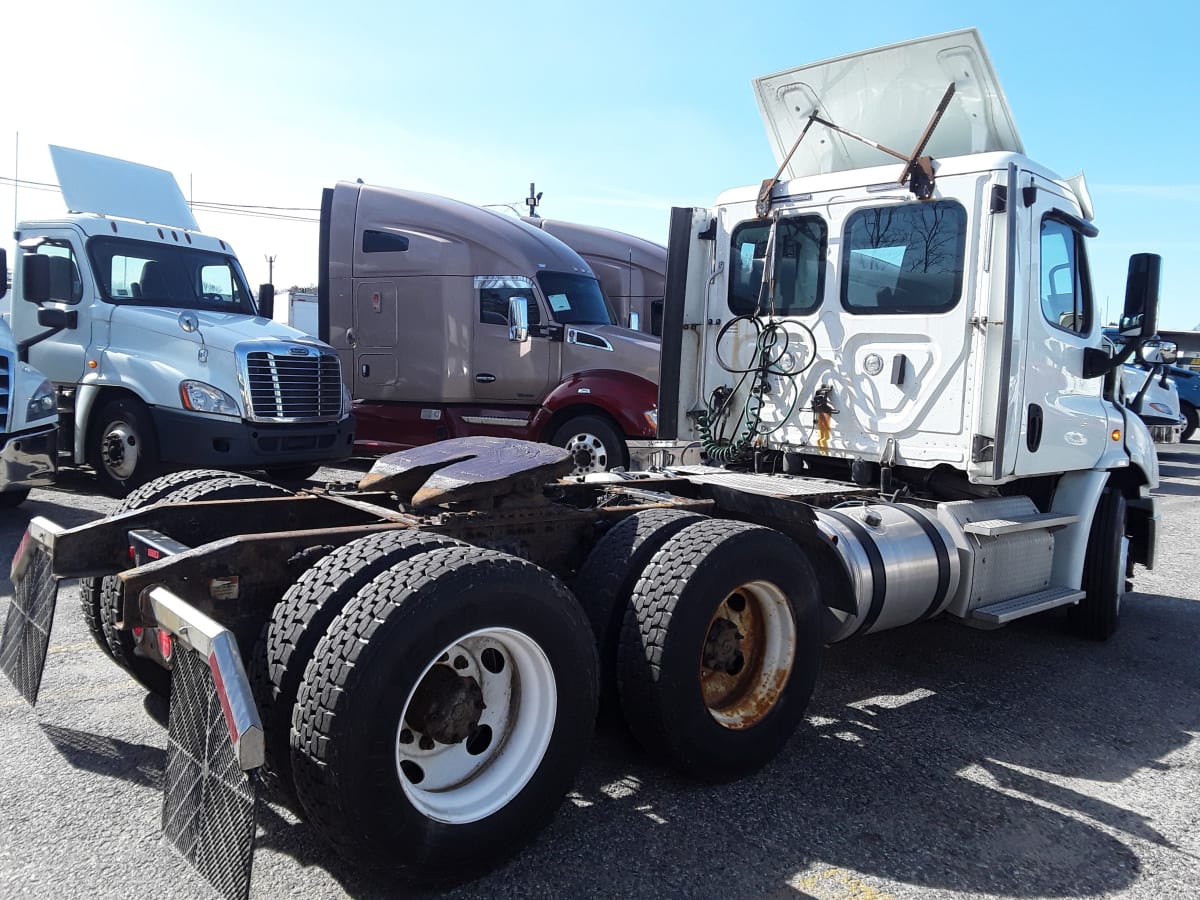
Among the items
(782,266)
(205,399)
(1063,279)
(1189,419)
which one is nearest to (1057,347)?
(1063,279)

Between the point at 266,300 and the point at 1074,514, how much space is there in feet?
Result: 31.4

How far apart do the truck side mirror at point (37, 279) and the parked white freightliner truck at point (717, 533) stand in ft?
23.3

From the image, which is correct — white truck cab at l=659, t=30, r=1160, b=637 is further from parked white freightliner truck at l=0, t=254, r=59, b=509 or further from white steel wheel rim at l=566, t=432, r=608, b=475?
parked white freightliner truck at l=0, t=254, r=59, b=509

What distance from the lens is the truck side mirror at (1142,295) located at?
18.8ft

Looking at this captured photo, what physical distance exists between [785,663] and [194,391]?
7.28 m

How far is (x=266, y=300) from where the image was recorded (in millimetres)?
11930

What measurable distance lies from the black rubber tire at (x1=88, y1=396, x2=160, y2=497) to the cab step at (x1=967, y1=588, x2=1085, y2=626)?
7621 mm

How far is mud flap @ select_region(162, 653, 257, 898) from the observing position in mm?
2486

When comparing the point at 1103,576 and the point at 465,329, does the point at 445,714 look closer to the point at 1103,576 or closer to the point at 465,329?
the point at 1103,576

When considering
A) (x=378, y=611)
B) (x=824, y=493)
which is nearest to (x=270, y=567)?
(x=378, y=611)

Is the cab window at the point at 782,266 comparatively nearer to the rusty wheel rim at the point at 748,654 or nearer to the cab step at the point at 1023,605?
the cab step at the point at 1023,605

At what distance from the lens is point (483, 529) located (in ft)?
11.9

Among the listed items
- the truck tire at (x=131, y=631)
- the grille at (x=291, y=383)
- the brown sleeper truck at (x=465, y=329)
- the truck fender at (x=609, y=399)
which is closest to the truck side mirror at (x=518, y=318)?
the brown sleeper truck at (x=465, y=329)

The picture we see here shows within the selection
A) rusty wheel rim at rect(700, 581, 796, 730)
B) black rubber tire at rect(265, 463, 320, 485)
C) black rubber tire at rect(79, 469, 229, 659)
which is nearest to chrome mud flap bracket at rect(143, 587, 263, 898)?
black rubber tire at rect(79, 469, 229, 659)
